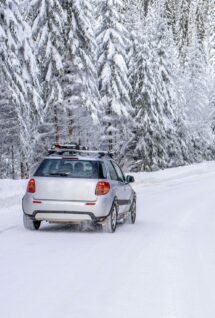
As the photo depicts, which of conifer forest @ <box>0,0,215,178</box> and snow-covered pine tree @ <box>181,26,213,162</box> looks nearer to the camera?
conifer forest @ <box>0,0,215,178</box>

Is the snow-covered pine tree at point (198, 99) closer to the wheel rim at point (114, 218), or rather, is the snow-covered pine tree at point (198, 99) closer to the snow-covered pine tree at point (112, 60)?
the snow-covered pine tree at point (112, 60)

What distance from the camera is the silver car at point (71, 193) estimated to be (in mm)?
12922

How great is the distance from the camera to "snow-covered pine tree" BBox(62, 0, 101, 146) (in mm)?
36531

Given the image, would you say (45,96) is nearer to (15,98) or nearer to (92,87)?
(92,87)

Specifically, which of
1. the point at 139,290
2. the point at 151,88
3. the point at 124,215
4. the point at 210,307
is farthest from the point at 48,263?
the point at 151,88

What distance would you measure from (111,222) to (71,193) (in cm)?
106

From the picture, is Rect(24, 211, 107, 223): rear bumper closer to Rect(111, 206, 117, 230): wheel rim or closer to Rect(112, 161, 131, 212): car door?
Rect(111, 206, 117, 230): wheel rim

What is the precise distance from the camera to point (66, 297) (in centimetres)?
700

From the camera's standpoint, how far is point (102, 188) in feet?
43.1

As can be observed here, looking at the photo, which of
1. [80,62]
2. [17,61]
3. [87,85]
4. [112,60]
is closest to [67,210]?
[17,61]

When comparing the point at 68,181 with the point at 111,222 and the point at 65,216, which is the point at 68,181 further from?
the point at 111,222

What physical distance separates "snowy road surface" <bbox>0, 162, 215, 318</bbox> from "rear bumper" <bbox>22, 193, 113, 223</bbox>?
0.34m

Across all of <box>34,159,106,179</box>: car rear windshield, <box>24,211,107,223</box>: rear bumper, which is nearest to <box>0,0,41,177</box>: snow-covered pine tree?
<box>34,159,106,179</box>: car rear windshield

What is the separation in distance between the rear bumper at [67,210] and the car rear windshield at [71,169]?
59 centimetres
